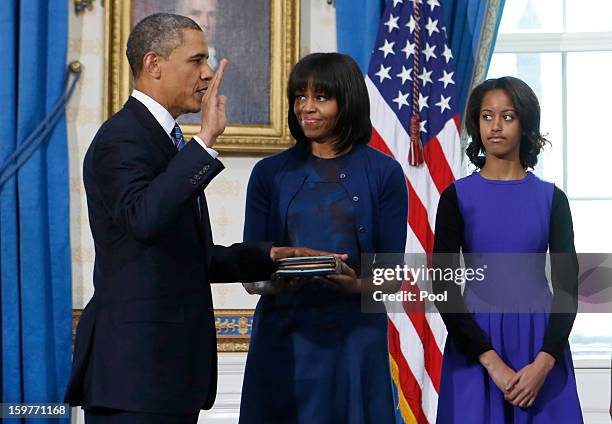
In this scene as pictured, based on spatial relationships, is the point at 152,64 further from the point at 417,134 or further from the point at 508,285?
the point at 417,134

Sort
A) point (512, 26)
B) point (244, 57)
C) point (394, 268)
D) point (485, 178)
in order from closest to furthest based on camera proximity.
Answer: point (394, 268) → point (485, 178) → point (244, 57) → point (512, 26)

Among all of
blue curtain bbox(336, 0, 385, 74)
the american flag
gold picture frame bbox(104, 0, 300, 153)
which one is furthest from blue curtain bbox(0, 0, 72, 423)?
the american flag

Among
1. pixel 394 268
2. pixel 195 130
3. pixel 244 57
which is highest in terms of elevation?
pixel 244 57

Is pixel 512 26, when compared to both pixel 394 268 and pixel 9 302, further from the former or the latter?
→ pixel 9 302

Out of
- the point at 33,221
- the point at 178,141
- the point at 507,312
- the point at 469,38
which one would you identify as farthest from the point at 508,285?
the point at 33,221

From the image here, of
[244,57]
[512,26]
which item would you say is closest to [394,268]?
[244,57]

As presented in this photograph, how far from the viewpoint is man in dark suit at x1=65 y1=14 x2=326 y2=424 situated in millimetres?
2004

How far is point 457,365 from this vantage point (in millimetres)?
2740

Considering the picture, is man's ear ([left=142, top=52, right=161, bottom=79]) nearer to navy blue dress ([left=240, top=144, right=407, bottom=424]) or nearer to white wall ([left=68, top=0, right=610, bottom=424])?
navy blue dress ([left=240, top=144, right=407, bottom=424])

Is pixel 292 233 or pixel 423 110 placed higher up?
pixel 423 110

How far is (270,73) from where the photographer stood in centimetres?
455

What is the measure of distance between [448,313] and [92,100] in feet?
8.23


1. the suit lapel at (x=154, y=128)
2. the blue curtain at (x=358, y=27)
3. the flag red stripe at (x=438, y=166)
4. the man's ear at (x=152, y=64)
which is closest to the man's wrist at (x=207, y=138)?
the suit lapel at (x=154, y=128)

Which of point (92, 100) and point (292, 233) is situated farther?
point (92, 100)
